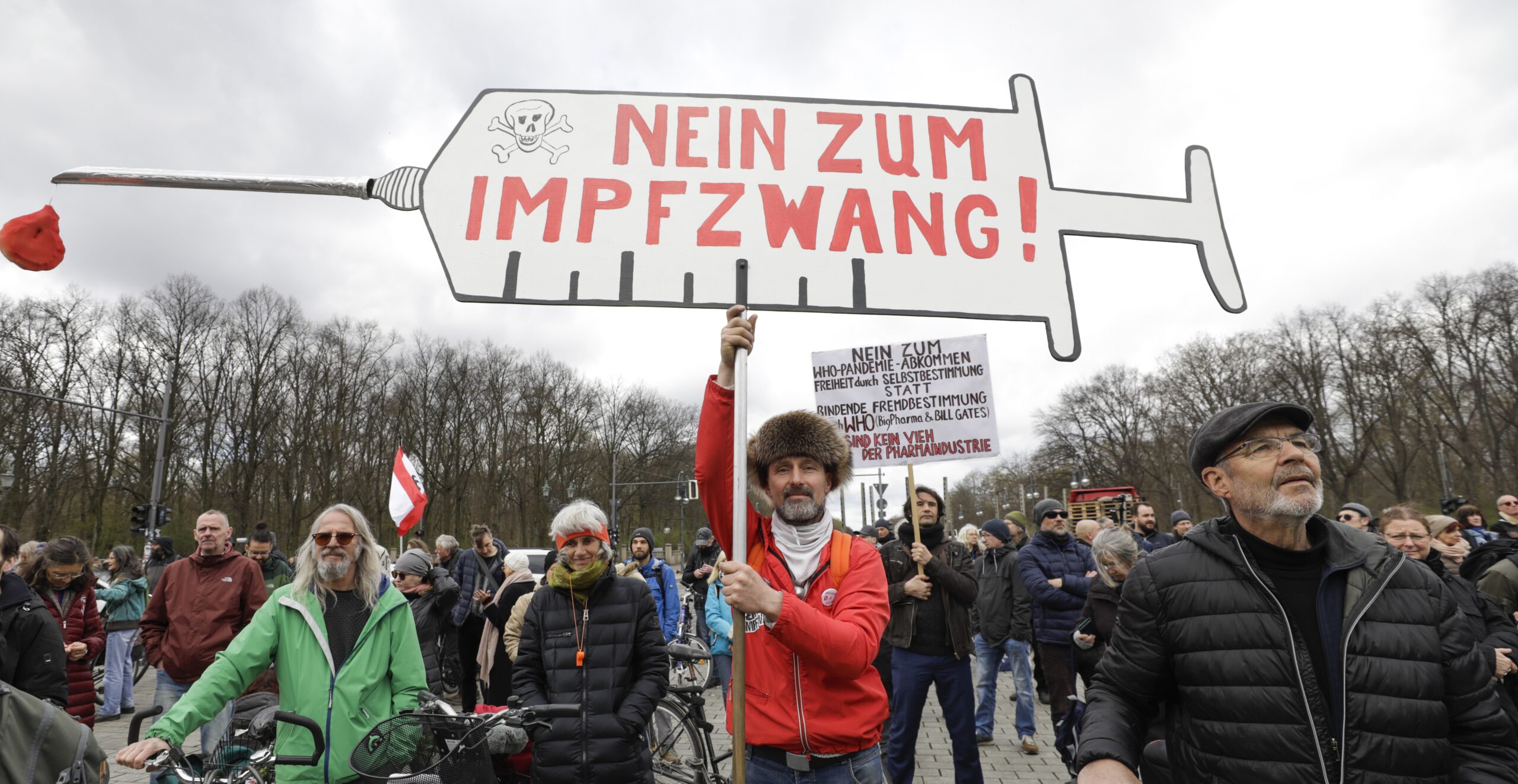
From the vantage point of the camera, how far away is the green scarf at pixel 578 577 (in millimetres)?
3891

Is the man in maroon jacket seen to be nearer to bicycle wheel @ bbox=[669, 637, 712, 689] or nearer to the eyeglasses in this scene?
bicycle wheel @ bbox=[669, 637, 712, 689]

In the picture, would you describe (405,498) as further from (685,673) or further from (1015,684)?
(1015,684)

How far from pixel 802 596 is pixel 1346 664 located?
4.42ft

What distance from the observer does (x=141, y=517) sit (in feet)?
66.0

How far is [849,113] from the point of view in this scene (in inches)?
109

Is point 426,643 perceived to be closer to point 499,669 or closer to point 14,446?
point 499,669

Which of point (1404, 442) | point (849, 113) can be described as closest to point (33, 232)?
point (849, 113)

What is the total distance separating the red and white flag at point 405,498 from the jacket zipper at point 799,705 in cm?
859

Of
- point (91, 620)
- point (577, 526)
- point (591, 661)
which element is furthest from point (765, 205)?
point (91, 620)

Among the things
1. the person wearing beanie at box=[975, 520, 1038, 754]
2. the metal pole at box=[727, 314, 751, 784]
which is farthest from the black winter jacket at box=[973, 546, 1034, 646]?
the metal pole at box=[727, 314, 751, 784]

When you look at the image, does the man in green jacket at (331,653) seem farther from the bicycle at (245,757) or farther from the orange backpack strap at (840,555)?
the orange backpack strap at (840,555)

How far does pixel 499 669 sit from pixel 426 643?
63 cm

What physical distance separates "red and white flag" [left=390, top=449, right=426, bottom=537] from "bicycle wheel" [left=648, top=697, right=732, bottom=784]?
Result: 499 centimetres

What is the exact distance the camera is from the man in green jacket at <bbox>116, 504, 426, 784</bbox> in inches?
122
